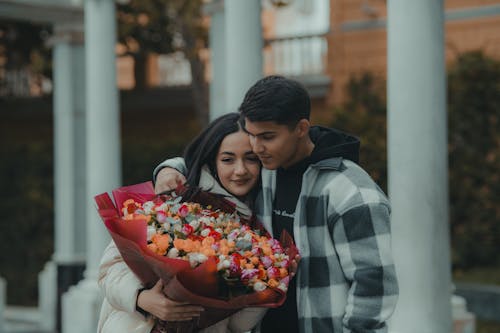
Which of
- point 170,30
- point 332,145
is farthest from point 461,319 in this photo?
point 170,30

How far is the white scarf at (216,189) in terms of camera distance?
3359 mm

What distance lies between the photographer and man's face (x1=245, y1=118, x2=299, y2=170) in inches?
118

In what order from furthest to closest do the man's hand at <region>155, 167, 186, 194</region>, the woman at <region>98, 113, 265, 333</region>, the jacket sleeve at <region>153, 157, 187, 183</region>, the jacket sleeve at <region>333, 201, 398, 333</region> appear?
the jacket sleeve at <region>153, 157, 187, 183</region> < the man's hand at <region>155, 167, 186, 194</region> < the woman at <region>98, 113, 265, 333</region> < the jacket sleeve at <region>333, 201, 398, 333</region>

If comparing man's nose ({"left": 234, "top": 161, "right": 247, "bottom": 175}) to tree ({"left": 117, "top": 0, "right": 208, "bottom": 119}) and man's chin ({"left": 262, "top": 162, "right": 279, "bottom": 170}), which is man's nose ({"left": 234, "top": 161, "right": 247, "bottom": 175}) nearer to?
man's chin ({"left": 262, "top": 162, "right": 279, "bottom": 170})

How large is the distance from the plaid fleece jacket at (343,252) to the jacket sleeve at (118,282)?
1.83 feet

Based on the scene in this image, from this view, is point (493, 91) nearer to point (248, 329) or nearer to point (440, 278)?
point (440, 278)

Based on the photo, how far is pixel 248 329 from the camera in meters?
3.26

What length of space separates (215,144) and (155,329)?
2.19ft

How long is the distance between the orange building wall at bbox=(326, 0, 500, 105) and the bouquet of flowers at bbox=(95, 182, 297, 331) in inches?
389

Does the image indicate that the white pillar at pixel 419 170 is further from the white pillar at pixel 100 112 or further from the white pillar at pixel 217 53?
the white pillar at pixel 100 112

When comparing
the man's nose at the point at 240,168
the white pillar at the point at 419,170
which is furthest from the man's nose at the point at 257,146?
the white pillar at the point at 419,170

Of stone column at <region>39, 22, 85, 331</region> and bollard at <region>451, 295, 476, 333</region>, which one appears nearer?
bollard at <region>451, 295, 476, 333</region>

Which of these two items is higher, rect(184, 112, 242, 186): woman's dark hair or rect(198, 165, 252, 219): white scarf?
rect(184, 112, 242, 186): woman's dark hair

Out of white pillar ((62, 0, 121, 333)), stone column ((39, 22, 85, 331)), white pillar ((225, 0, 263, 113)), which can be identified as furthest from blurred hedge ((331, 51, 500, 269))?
white pillar ((225, 0, 263, 113))
